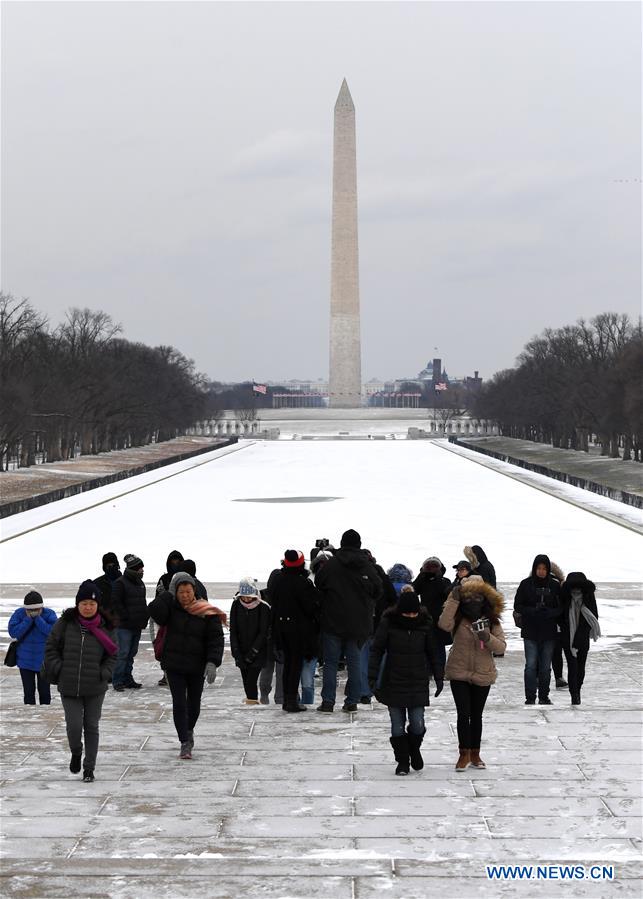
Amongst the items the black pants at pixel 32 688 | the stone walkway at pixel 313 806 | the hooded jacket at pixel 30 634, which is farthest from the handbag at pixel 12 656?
the stone walkway at pixel 313 806

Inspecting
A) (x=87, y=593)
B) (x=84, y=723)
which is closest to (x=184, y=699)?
(x=84, y=723)

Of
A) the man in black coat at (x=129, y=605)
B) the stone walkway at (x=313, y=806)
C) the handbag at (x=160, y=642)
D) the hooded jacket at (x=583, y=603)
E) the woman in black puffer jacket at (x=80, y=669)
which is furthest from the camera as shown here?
the man in black coat at (x=129, y=605)

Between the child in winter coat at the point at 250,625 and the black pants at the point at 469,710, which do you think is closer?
the black pants at the point at 469,710

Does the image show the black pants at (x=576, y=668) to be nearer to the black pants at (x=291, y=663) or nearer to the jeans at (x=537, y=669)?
the jeans at (x=537, y=669)

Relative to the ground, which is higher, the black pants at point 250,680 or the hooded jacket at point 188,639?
the hooded jacket at point 188,639

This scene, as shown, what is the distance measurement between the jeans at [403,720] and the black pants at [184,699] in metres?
1.41

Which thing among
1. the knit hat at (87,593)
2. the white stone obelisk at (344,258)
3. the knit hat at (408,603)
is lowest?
the knit hat at (408,603)

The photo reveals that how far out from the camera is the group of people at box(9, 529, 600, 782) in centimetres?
889

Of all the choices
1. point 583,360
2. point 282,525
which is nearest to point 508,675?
point 282,525

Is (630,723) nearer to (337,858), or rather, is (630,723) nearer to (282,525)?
(337,858)

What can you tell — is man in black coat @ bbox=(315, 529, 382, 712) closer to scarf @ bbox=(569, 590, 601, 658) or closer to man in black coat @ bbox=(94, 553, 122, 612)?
scarf @ bbox=(569, 590, 601, 658)

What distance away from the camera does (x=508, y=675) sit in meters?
13.3

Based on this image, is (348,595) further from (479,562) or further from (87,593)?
(87,593)

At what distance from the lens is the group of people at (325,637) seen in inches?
350
